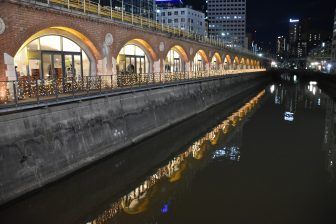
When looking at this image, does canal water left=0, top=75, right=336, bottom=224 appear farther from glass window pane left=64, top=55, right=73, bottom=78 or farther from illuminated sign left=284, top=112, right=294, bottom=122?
illuminated sign left=284, top=112, right=294, bottom=122

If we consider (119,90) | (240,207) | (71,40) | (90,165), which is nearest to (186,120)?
(119,90)

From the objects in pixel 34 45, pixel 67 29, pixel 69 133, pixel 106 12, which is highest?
pixel 106 12

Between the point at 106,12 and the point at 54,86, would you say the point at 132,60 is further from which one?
the point at 54,86

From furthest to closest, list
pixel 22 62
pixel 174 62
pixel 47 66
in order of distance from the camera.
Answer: pixel 174 62, pixel 47 66, pixel 22 62

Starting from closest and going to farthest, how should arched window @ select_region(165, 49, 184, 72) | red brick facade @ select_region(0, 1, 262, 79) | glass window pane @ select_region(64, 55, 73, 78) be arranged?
red brick facade @ select_region(0, 1, 262, 79) < glass window pane @ select_region(64, 55, 73, 78) < arched window @ select_region(165, 49, 184, 72)

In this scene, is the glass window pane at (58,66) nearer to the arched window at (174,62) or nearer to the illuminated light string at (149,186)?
the illuminated light string at (149,186)

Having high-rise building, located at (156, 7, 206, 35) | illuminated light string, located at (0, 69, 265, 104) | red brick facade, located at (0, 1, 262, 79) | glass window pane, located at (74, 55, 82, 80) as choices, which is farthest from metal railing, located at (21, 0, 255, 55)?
high-rise building, located at (156, 7, 206, 35)

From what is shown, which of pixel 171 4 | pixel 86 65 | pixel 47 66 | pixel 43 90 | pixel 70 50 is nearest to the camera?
pixel 43 90

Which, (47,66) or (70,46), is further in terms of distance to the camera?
(70,46)

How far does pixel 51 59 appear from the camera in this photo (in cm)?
2072

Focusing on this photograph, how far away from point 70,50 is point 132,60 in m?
10.2

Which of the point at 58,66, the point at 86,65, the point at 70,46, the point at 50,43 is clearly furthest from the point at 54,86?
the point at 86,65

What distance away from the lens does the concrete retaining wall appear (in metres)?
11.8

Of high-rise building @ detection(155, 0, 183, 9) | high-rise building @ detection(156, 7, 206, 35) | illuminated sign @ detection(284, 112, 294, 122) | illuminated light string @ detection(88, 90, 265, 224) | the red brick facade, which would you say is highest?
high-rise building @ detection(155, 0, 183, 9)
